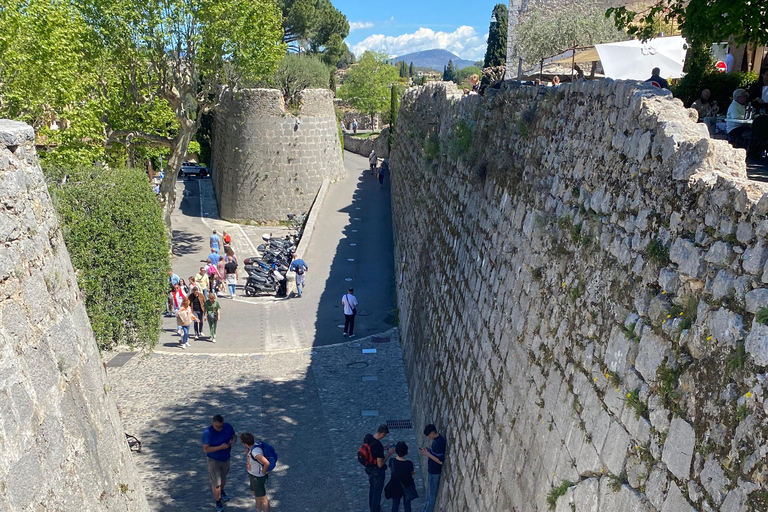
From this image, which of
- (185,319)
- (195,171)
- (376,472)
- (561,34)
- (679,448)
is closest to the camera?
(679,448)

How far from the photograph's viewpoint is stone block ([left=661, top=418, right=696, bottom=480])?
312 cm

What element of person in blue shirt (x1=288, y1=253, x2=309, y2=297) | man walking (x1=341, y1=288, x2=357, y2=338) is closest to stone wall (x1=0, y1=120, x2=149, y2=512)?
man walking (x1=341, y1=288, x2=357, y2=338)

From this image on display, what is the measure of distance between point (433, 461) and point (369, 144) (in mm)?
38228

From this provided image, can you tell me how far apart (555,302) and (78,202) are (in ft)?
33.6

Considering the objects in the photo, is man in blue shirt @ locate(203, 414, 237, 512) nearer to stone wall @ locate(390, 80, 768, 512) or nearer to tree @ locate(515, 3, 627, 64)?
stone wall @ locate(390, 80, 768, 512)

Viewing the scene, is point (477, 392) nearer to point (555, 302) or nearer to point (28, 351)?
point (555, 302)

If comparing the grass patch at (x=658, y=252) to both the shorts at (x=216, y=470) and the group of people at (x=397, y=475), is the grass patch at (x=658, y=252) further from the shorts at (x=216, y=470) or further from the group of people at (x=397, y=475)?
the shorts at (x=216, y=470)

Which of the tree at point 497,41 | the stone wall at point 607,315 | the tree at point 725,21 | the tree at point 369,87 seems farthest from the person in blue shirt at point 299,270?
the tree at point 497,41

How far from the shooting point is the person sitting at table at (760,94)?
26.3 ft

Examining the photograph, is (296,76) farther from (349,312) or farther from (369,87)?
(369,87)

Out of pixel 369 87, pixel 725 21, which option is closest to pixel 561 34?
pixel 725 21

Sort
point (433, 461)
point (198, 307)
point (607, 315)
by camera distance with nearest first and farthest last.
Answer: point (607, 315)
point (433, 461)
point (198, 307)

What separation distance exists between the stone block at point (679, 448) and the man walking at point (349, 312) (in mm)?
11521

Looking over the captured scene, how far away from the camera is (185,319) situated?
1384cm
